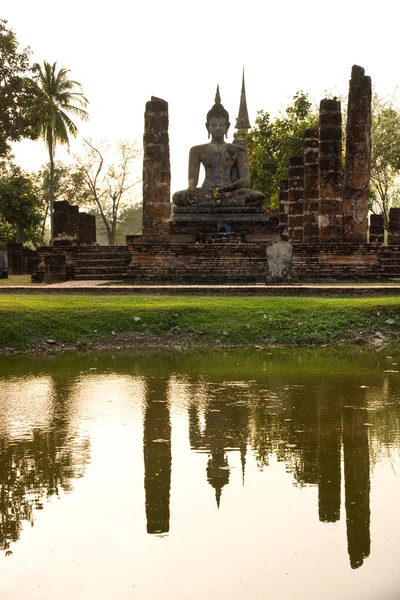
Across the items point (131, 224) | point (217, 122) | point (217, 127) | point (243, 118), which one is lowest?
point (131, 224)

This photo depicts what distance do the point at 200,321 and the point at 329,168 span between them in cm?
1036

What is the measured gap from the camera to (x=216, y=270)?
20.4m

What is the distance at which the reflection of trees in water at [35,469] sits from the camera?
235 inches

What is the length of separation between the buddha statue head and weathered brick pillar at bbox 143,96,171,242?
644 centimetres

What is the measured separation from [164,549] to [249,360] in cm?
722

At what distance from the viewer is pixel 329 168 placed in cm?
2398

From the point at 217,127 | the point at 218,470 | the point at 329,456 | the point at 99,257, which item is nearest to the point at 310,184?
the point at 217,127

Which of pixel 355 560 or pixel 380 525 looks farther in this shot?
pixel 380 525

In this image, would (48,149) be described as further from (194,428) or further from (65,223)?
(194,428)

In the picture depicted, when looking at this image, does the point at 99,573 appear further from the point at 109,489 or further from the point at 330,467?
the point at 330,467

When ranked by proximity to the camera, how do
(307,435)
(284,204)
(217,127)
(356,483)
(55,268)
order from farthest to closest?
(284,204) < (217,127) < (55,268) < (307,435) < (356,483)

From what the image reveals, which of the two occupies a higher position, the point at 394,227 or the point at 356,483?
the point at 394,227

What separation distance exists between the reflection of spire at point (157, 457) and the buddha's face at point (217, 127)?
18658 millimetres

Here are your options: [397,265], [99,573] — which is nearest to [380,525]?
[99,573]
